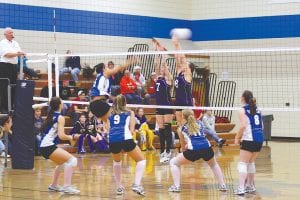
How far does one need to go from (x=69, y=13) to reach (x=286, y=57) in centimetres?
843

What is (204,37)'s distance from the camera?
91.1ft

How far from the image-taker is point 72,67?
2269 cm

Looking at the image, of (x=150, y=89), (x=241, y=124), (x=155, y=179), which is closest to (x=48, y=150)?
(x=155, y=179)

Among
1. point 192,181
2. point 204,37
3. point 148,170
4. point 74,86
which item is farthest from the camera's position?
point 204,37

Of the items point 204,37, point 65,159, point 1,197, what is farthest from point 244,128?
point 204,37

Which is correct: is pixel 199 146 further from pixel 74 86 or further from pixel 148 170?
pixel 74 86

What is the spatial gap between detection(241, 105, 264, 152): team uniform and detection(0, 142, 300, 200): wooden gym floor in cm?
77

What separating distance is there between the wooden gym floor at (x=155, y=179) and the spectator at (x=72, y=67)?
4.59m

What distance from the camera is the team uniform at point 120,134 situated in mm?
10516

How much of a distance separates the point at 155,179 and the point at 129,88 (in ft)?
28.6

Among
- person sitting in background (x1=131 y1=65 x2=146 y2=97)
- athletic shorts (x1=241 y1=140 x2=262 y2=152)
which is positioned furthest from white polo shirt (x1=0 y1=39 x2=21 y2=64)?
athletic shorts (x1=241 y1=140 x2=262 y2=152)

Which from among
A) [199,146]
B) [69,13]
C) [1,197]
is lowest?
[1,197]

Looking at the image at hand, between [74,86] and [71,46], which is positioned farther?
[71,46]

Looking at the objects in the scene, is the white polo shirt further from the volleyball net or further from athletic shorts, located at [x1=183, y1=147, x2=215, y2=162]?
the volleyball net
